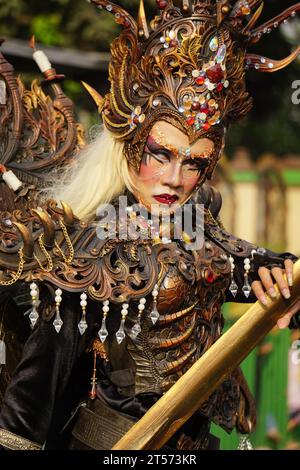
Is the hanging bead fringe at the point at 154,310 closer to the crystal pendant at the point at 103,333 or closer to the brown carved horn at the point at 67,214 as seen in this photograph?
the crystal pendant at the point at 103,333

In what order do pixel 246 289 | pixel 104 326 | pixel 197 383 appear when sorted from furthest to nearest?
pixel 246 289, pixel 104 326, pixel 197 383

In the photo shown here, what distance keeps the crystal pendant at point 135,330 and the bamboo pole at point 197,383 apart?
0.28 meters

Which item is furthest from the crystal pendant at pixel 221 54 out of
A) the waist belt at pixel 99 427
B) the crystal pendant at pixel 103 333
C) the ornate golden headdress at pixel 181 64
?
the waist belt at pixel 99 427

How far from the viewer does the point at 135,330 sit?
13.4ft

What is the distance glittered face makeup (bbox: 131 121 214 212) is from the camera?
4125 mm

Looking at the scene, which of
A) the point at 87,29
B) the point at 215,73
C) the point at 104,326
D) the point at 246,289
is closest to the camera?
the point at 104,326

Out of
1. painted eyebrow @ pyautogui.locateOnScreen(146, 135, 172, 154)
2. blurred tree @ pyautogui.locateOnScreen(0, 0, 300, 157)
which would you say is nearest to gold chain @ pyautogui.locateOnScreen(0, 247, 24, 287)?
painted eyebrow @ pyautogui.locateOnScreen(146, 135, 172, 154)

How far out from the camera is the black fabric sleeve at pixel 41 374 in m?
4.05

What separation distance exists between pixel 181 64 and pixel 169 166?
14.3 inches

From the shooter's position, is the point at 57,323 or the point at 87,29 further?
the point at 87,29


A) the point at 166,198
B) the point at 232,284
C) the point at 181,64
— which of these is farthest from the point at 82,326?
the point at 181,64

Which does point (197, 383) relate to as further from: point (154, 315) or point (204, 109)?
point (204, 109)

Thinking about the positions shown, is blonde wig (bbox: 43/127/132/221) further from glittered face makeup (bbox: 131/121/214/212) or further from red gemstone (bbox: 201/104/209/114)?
red gemstone (bbox: 201/104/209/114)

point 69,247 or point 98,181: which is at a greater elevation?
point 98,181
